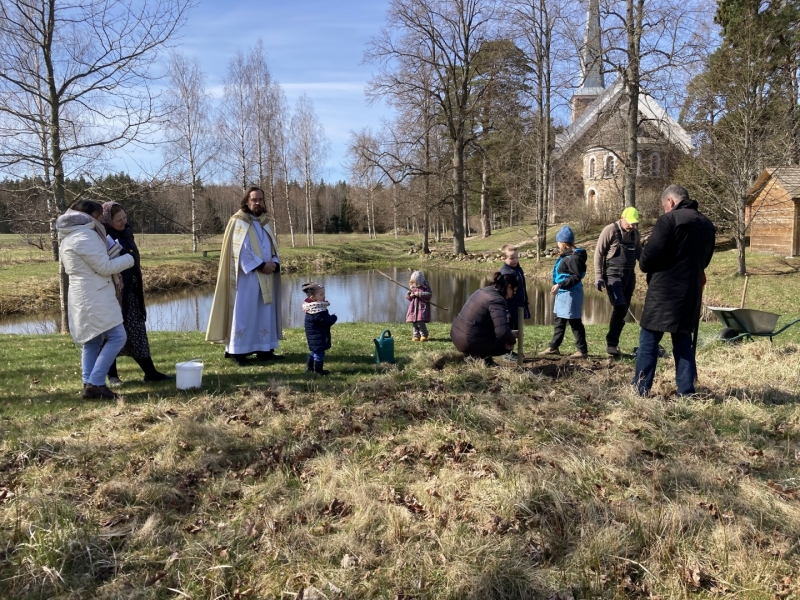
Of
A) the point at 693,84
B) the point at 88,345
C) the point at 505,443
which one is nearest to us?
the point at 505,443

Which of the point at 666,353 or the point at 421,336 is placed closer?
the point at 666,353

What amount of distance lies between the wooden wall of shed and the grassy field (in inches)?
709

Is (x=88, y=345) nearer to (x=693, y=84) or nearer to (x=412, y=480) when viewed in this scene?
(x=412, y=480)

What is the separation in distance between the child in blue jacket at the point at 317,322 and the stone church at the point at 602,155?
16.7m

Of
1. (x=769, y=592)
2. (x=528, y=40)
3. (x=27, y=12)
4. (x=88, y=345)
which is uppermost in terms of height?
A: (x=528, y=40)

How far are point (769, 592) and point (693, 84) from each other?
21921 mm

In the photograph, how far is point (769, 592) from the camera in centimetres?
286

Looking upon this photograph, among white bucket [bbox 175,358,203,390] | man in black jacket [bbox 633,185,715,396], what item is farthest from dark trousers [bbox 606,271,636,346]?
white bucket [bbox 175,358,203,390]

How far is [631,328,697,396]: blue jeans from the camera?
5.22 m

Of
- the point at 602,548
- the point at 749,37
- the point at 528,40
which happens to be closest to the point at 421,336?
the point at 602,548

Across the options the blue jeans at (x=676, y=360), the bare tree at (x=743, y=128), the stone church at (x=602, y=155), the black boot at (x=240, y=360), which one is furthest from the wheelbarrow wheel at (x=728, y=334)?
the stone church at (x=602, y=155)

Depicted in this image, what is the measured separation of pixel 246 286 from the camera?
6.83 meters

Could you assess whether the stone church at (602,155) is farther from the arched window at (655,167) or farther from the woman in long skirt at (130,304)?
the woman in long skirt at (130,304)

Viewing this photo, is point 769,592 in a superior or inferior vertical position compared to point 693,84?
inferior
